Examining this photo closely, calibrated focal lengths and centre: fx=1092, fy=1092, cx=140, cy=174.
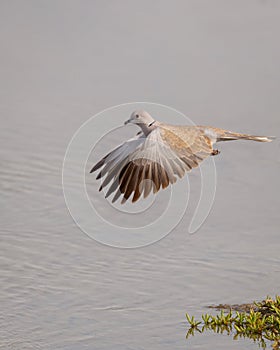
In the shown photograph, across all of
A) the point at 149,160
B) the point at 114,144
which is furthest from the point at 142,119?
the point at 114,144

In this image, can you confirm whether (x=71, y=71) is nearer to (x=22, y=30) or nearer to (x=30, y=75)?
(x=30, y=75)

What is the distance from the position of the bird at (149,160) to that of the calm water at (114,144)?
88cm

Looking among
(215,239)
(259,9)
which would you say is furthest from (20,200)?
(259,9)

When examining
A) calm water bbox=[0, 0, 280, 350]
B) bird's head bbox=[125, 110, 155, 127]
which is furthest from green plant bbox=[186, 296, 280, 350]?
bird's head bbox=[125, 110, 155, 127]

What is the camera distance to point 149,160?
20.2ft

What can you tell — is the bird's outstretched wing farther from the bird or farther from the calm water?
the calm water

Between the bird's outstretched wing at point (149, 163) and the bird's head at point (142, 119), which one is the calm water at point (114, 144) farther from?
the bird's head at point (142, 119)

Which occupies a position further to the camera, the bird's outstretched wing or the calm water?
the calm water

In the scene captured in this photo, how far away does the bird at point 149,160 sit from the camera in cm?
617

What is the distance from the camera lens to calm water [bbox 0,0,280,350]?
262 inches

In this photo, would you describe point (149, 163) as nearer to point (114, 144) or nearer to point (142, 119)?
point (142, 119)

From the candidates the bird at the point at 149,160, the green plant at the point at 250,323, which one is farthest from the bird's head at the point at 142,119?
the green plant at the point at 250,323

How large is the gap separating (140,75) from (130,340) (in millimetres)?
5140

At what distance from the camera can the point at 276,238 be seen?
7824 mm
